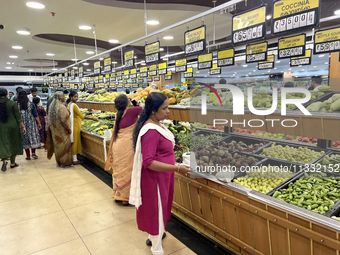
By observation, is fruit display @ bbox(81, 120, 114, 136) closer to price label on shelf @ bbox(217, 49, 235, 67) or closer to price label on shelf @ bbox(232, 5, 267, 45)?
price label on shelf @ bbox(217, 49, 235, 67)

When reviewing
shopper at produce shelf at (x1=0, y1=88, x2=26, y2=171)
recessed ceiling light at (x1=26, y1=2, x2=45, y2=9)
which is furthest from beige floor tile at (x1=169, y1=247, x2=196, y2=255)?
recessed ceiling light at (x1=26, y1=2, x2=45, y2=9)

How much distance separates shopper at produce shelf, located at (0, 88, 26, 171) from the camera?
5.30 m

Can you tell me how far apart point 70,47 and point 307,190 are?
32.3 feet

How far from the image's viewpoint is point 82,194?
4.20 metres

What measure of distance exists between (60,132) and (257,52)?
5406mm

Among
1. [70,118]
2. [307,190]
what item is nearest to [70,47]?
[70,118]

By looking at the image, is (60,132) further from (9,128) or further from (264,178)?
(264,178)

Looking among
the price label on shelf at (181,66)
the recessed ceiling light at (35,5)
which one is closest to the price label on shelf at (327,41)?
the price label on shelf at (181,66)

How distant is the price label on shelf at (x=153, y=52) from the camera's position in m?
5.10

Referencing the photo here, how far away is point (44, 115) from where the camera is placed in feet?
24.1

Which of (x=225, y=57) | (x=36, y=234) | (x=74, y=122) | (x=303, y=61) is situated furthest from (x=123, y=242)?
(x=303, y=61)

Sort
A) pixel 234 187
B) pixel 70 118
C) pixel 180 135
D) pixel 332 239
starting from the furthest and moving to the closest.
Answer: pixel 70 118 < pixel 180 135 < pixel 234 187 < pixel 332 239

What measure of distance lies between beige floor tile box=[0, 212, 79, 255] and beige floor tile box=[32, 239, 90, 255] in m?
0.08

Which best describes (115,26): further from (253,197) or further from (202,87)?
(253,197)
